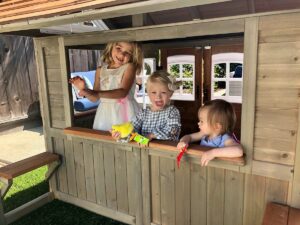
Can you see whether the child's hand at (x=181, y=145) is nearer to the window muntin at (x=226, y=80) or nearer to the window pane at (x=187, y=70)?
the window muntin at (x=226, y=80)

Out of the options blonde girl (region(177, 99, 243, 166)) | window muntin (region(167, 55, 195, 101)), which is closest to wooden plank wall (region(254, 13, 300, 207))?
blonde girl (region(177, 99, 243, 166))

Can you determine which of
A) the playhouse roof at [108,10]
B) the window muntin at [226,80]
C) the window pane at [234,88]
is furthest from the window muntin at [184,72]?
the playhouse roof at [108,10]

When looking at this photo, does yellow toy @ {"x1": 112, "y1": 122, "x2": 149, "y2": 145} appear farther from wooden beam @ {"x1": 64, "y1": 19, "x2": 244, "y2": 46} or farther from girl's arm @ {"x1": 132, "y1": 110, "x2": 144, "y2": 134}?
wooden beam @ {"x1": 64, "y1": 19, "x2": 244, "y2": 46}

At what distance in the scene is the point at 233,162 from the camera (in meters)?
2.16

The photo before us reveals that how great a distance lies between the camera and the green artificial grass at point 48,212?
3107mm

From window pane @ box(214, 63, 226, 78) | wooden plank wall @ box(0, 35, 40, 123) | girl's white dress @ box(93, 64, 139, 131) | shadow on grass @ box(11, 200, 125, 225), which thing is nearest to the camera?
girl's white dress @ box(93, 64, 139, 131)

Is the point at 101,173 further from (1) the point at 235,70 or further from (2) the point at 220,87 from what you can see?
(1) the point at 235,70

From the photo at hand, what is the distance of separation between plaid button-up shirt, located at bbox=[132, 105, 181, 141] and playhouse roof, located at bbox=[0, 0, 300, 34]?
868mm

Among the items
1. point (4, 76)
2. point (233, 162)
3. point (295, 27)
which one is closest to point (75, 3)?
point (295, 27)

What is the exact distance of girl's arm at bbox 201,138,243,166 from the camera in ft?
6.73

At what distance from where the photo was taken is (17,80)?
7031 mm

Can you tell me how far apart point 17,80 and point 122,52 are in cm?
521

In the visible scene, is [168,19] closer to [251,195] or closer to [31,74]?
[251,195]

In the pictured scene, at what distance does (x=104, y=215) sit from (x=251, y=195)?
5.52 feet
